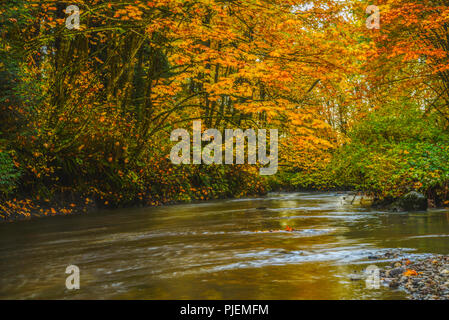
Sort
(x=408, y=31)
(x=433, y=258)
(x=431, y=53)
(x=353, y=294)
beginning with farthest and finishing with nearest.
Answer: (x=408, y=31) < (x=431, y=53) < (x=433, y=258) < (x=353, y=294)

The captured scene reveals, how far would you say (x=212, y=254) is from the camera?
9.25 m

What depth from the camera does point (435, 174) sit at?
16.2 m

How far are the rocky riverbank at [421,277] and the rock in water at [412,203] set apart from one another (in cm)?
916

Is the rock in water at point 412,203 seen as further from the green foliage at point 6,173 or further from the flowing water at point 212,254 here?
the green foliage at point 6,173

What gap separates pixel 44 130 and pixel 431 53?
12914mm

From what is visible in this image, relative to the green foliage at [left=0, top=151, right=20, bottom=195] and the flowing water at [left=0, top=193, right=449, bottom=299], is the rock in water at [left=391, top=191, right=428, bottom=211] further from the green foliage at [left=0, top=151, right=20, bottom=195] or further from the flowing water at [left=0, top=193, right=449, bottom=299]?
the green foliage at [left=0, top=151, right=20, bottom=195]

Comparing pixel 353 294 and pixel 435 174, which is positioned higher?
pixel 435 174

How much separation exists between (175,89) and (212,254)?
14.2m

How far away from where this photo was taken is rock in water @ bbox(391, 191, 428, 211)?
16.6m

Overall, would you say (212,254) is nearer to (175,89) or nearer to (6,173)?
(6,173)

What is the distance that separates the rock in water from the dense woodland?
48cm

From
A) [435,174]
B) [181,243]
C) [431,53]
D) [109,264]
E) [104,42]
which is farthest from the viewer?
[104,42]
